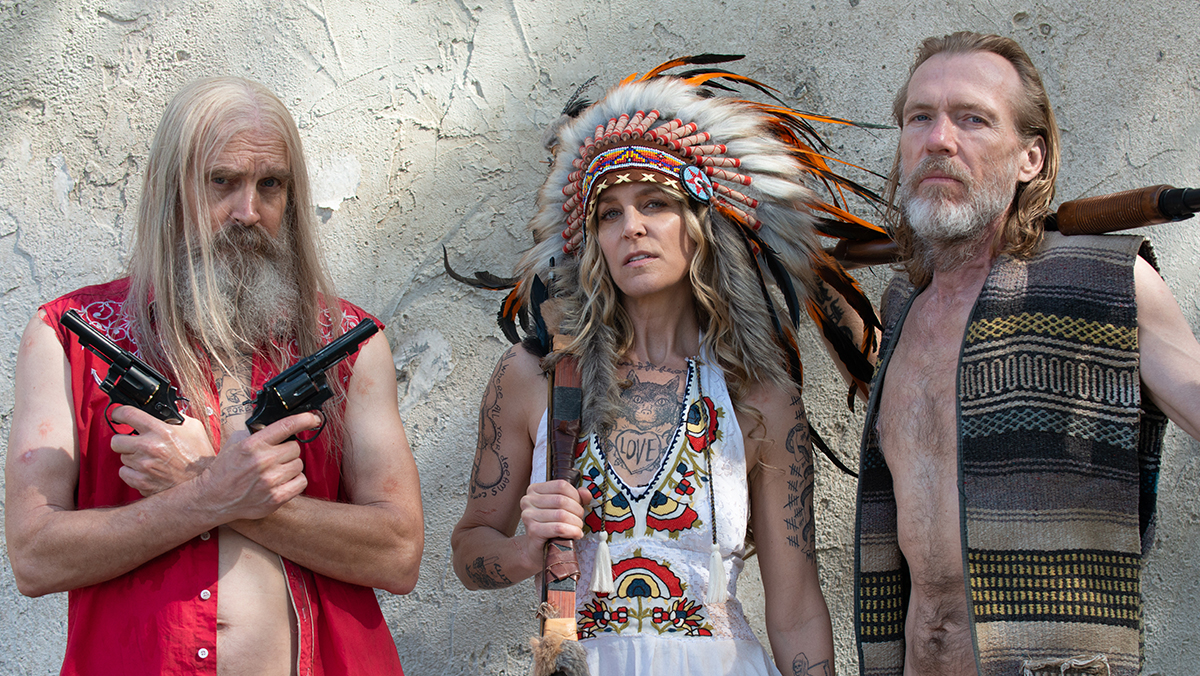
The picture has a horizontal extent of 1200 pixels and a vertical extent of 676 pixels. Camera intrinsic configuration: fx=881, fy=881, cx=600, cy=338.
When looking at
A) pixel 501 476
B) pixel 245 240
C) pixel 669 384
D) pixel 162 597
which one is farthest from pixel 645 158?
pixel 162 597

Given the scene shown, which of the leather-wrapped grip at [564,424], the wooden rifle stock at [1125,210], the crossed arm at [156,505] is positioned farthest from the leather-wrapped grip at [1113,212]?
the crossed arm at [156,505]

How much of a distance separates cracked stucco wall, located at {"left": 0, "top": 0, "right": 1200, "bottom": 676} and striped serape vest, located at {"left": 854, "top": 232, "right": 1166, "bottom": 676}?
4.01 ft

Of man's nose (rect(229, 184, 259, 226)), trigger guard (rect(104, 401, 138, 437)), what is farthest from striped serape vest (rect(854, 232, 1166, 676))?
trigger guard (rect(104, 401, 138, 437))

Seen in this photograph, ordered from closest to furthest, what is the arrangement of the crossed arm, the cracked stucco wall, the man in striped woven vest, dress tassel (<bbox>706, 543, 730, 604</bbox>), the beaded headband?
the crossed arm
the man in striped woven vest
dress tassel (<bbox>706, 543, 730, 604</bbox>)
the beaded headband
the cracked stucco wall

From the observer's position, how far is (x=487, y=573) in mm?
2584

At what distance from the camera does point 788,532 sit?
257cm

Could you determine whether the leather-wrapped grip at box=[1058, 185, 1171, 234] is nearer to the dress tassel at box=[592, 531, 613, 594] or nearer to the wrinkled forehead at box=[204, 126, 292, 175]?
the dress tassel at box=[592, 531, 613, 594]

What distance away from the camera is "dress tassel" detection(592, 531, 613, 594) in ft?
8.06

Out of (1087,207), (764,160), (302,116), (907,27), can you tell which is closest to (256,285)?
(302,116)

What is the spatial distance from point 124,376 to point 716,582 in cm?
161

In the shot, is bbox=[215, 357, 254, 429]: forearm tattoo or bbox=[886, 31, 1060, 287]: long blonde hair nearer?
bbox=[215, 357, 254, 429]: forearm tattoo

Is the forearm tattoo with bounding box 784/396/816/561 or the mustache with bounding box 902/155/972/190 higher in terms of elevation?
the mustache with bounding box 902/155/972/190

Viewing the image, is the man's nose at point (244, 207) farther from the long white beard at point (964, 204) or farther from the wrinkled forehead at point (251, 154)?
the long white beard at point (964, 204)

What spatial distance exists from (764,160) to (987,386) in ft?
3.25
